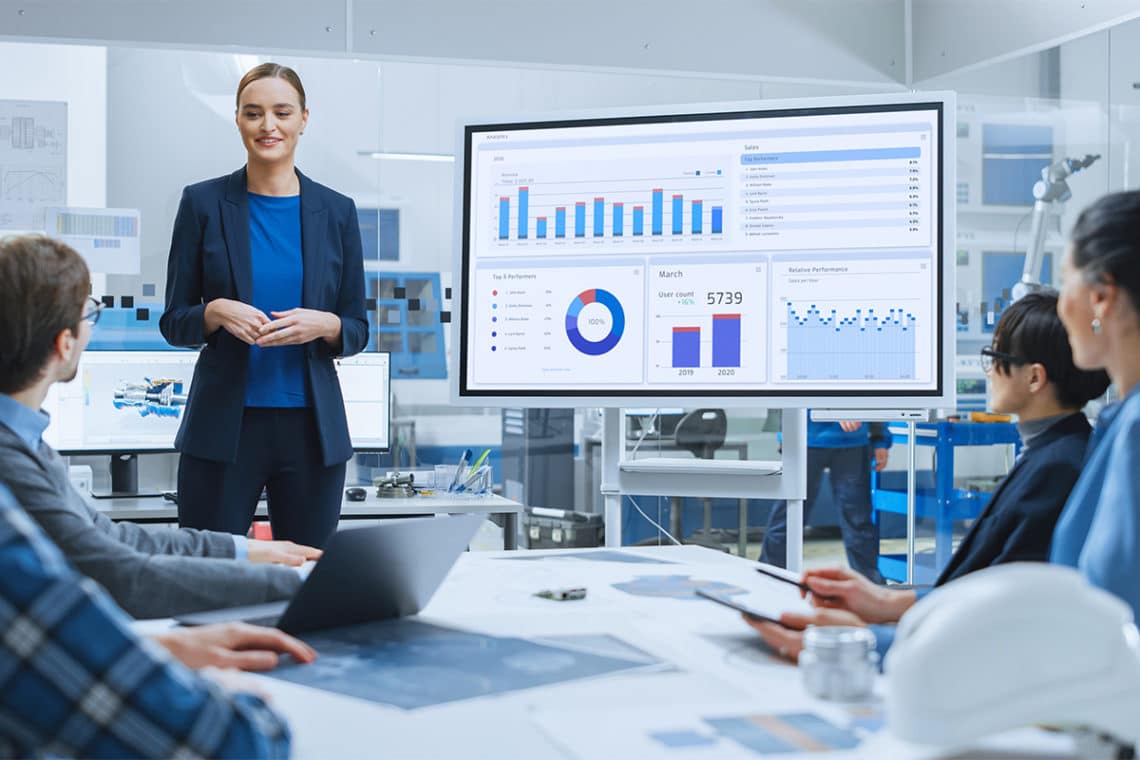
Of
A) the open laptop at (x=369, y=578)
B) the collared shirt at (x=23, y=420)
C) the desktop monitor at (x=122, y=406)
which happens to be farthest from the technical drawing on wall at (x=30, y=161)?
the open laptop at (x=369, y=578)

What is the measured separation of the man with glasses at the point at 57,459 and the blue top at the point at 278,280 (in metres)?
0.97

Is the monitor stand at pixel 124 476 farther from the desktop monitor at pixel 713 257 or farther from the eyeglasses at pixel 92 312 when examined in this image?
the eyeglasses at pixel 92 312

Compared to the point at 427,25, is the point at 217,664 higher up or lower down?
lower down

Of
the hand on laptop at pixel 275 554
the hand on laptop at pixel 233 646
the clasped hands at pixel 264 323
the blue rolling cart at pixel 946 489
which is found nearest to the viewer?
the hand on laptop at pixel 233 646

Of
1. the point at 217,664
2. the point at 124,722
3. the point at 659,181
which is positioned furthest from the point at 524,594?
the point at 659,181

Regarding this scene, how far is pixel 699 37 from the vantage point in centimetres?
438

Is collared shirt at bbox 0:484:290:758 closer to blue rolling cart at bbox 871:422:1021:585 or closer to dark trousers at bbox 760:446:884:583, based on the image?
blue rolling cart at bbox 871:422:1021:585

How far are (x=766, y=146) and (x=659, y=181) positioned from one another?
0.25 m

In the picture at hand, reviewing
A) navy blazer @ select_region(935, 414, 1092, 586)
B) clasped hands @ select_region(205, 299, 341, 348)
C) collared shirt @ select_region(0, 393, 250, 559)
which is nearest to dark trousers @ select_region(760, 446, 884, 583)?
clasped hands @ select_region(205, 299, 341, 348)

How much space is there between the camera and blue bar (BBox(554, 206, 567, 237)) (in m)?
2.59

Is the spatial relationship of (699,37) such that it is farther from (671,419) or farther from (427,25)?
(671,419)

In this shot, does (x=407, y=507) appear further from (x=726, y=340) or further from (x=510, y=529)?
(x=726, y=340)

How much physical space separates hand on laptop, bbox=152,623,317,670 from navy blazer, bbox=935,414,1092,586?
98cm

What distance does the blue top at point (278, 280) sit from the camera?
2500 millimetres
